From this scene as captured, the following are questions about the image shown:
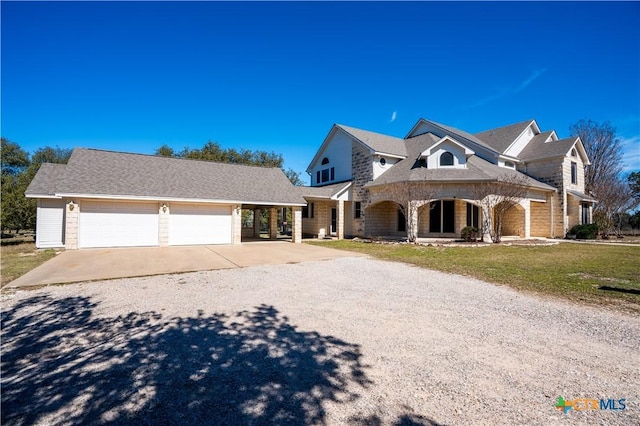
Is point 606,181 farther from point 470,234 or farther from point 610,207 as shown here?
point 470,234

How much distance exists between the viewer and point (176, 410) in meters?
2.87

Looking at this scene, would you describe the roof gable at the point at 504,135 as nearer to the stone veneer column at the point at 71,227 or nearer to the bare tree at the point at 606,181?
the bare tree at the point at 606,181

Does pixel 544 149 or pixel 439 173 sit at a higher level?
pixel 544 149

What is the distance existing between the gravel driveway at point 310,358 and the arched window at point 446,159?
16756 mm

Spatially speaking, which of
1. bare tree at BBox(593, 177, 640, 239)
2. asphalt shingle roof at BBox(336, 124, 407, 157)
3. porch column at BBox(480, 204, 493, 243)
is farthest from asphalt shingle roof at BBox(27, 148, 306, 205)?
bare tree at BBox(593, 177, 640, 239)

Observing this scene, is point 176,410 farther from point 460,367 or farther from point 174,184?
point 174,184

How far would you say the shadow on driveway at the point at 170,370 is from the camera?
286 cm

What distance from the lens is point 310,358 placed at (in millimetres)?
3924

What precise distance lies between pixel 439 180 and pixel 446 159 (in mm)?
3111

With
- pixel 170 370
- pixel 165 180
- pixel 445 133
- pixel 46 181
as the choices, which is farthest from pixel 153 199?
pixel 445 133

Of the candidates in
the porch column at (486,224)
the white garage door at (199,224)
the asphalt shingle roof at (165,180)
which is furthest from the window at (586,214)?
the white garage door at (199,224)

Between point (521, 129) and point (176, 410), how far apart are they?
33029 millimetres

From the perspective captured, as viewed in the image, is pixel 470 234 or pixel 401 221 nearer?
pixel 470 234

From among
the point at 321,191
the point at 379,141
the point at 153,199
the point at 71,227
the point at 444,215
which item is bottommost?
the point at 71,227
